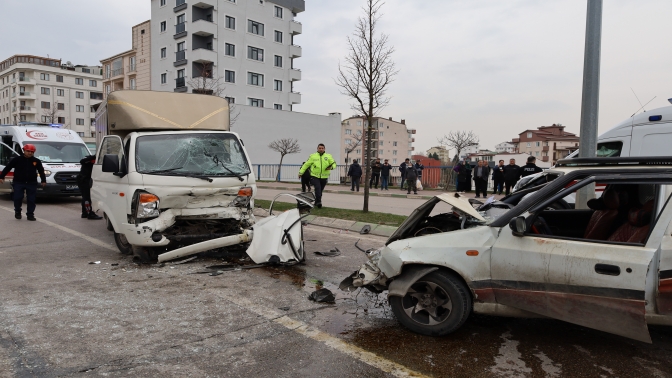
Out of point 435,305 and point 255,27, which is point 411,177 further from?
point 255,27

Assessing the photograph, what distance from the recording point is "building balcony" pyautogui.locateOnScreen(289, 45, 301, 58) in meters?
54.6

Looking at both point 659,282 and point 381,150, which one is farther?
point 381,150

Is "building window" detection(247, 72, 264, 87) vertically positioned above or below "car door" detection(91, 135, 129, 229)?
above

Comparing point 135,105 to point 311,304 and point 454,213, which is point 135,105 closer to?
point 311,304

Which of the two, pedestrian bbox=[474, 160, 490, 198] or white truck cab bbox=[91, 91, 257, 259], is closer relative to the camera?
white truck cab bbox=[91, 91, 257, 259]

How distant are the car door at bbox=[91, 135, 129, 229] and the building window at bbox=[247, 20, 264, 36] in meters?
45.9

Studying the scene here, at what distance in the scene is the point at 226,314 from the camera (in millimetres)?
4355

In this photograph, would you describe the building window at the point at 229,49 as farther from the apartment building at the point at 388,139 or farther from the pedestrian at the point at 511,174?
the apartment building at the point at 388,139

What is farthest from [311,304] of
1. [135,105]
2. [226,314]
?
[135,105]

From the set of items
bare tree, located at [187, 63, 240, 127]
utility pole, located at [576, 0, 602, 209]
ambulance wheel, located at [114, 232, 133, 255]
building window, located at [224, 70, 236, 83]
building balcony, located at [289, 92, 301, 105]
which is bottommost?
ambulance wheel, located at [114, 232, 133, 255]

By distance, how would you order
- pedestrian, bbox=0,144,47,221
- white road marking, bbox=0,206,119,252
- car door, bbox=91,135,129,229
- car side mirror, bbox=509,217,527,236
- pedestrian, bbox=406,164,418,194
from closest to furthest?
car side mirror, bbox=509,217,527,236, car door, bbox=91,135,129,229, white road marking, bbox=0,206,119,252, pedestrian, bbox=0,144,47,221, pedestrian, bbox=406,164,418,194

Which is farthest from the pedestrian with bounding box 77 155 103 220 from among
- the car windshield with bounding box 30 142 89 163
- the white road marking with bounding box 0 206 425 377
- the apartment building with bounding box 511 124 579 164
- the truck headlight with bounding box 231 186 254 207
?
the apartment building with bounding box 511 124 579 164

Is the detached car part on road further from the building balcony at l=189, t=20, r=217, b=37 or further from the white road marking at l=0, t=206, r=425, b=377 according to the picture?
the building balcony at l=189, t=20, r=217, b=37

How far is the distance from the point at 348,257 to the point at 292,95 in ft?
163
